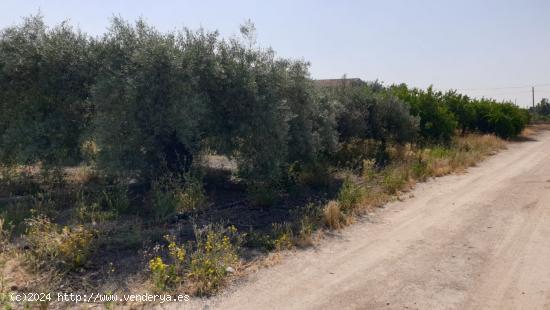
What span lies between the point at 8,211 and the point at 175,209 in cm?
286

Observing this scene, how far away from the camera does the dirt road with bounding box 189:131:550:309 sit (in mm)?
4652

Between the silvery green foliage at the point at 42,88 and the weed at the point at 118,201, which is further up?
the silvery green foliage at the point at 42,88

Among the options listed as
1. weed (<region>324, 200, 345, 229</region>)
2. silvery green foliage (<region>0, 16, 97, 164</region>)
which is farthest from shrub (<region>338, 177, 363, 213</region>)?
silvery green foliage (<region>0, 16, 97, 164</region>)

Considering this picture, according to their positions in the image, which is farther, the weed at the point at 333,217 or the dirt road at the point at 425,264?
the weed at the point at 333,217

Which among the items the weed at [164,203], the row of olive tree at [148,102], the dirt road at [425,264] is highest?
the row of olive tree at [148,102]

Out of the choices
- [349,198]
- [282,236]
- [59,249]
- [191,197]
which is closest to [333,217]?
[349,198]

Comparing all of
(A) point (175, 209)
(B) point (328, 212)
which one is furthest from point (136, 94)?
(B) point (328, 212)

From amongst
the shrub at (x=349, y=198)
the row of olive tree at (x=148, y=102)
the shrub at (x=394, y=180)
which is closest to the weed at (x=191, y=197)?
the row of olive tree at (x=148, y=102)

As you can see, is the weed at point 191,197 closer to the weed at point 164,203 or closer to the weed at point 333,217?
the weed at point 164,203

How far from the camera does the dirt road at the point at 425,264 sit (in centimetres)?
465

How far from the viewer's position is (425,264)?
568 centimetres

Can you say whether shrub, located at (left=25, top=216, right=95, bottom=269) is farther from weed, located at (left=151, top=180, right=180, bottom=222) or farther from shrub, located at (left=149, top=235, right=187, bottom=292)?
weed, located at (left=151, top=180, right=180, bottom=222)

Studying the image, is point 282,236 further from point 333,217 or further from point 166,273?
point 166,273

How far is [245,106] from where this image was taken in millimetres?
8492
